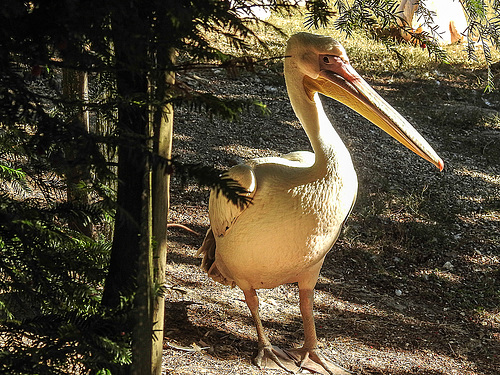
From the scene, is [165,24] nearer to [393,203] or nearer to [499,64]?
[393,203]

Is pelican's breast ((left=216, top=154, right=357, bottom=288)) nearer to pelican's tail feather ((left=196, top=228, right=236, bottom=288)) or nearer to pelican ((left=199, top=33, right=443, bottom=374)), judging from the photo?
Answer: pelican ((left=199, top=33, right=443, bottom=374))

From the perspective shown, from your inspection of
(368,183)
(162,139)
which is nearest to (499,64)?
(368,183)

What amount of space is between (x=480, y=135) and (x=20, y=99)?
628cm

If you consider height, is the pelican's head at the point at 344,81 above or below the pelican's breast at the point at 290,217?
above

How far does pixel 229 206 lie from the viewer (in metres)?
2.77

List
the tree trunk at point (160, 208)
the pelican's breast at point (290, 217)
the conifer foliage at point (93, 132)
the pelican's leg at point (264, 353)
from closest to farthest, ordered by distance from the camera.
→ the conifer foliage at point (93, 132), the tree trunk at point (160, 208), the pelican's breast at point (290, 217), the pelican's leg at point (264, 353)

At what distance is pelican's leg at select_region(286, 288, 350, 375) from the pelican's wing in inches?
21.6

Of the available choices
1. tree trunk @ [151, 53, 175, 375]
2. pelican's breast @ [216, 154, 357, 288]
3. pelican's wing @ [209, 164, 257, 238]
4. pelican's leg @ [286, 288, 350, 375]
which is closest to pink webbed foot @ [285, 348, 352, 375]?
pelican's leg @ [286, 288, 350, 375]

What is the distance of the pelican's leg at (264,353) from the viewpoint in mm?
2922

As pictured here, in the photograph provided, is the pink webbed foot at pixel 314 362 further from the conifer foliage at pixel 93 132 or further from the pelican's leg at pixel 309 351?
the conifer foliage at pixel 93 132

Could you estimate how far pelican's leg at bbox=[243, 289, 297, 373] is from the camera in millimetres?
2922

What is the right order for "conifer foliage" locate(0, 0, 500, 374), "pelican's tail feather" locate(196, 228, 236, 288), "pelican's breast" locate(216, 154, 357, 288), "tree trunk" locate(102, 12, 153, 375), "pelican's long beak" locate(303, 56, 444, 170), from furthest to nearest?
"pelican's tail feather" locate(196, 228, 236, 288)
"pelican's long beak" locate(303, 56, 444, 170)
"pelican's breast" locate(216, 154, 357, 288)
"tree trunk" locate(102, 12, 153, 375)
"conifer foliage" locate(0, 0, 500, 374)

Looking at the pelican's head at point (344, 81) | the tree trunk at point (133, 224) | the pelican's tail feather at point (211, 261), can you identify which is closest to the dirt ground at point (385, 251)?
the pelican's tail feather at point (211, 261)

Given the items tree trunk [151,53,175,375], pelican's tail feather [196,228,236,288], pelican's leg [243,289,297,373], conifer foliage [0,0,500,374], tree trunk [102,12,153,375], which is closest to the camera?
conifer foliage [0,0,500,374]
